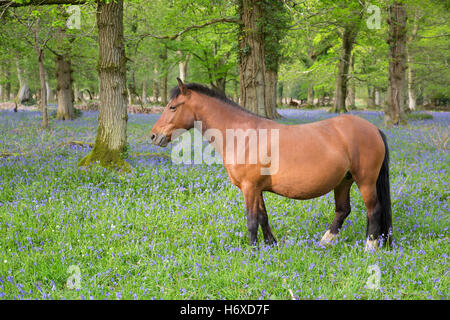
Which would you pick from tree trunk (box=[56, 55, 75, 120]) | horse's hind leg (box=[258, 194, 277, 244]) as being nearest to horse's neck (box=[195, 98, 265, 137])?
horse's hind leg (box=[258, 194, 277, 244])

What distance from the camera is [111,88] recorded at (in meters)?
7.68

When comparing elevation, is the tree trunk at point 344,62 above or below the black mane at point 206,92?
above

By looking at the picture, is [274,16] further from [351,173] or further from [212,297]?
[212,297]

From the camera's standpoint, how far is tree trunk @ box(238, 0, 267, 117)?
12125 mm

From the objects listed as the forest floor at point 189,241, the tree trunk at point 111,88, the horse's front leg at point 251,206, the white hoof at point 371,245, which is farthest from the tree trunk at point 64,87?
the white hoof at point 371,245

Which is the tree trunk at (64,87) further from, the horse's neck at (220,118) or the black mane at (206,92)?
the horse's neck at (220,118)

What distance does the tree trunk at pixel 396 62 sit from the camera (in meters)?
16.1

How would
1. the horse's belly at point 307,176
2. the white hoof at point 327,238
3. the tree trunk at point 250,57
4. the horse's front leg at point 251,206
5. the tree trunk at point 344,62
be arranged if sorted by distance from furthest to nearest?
1. the tree trunk at point 344,62
2. the tree trunk at point 250,57
3. the white hoof at point 327,238
4. the horse's front leg at point 251,206
5. the horse's belly at point 307,176

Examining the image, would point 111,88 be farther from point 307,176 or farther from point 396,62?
point 396,62

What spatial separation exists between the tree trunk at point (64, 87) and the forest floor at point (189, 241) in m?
12.1

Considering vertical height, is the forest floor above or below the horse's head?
below

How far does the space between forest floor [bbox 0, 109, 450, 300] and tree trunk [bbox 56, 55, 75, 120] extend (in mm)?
12102

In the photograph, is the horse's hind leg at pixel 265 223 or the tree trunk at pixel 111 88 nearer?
the horse's hind leg at pixel 265 223

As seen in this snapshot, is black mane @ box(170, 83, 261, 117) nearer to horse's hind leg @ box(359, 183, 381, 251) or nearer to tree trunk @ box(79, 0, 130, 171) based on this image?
horse's hind leg @ box(359, 183, 381, 251)
